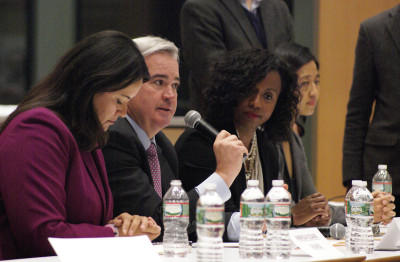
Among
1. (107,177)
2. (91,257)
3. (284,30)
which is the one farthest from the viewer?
(284,30)

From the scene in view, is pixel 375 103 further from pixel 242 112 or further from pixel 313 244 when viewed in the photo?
pixel 313 244

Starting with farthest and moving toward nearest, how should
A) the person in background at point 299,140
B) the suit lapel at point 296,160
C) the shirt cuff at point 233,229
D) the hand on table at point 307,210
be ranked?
the suit lapel at point 296,160 → the person in background at point 299,140 → the hand on table at point 307,210 → the shirt cuff at point 233,229

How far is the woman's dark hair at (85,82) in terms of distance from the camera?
1.79 meters

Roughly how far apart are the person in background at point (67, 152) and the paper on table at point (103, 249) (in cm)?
15

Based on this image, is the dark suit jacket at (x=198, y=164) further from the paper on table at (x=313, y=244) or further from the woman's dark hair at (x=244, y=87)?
the paper on table at (x=313, y=244)

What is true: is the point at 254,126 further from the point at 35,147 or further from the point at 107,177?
the point at 35,147

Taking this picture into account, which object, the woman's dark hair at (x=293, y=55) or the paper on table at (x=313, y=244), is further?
the woman's dark hair at (x=293, y=55)

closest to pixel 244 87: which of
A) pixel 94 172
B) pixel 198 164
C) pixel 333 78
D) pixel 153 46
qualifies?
pixel 198 164

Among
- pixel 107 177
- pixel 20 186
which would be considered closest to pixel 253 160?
pixel 107 177

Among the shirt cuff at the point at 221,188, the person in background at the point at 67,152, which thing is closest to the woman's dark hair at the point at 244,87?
the shirt cuff at the point at 221,188

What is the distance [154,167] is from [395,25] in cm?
152

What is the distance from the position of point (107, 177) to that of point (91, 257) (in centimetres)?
66

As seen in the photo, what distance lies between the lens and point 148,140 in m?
2.32

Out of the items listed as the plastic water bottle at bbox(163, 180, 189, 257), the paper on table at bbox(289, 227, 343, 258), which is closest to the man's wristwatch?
the plastic water bottle at bbox(163, 180, 189, 257)
